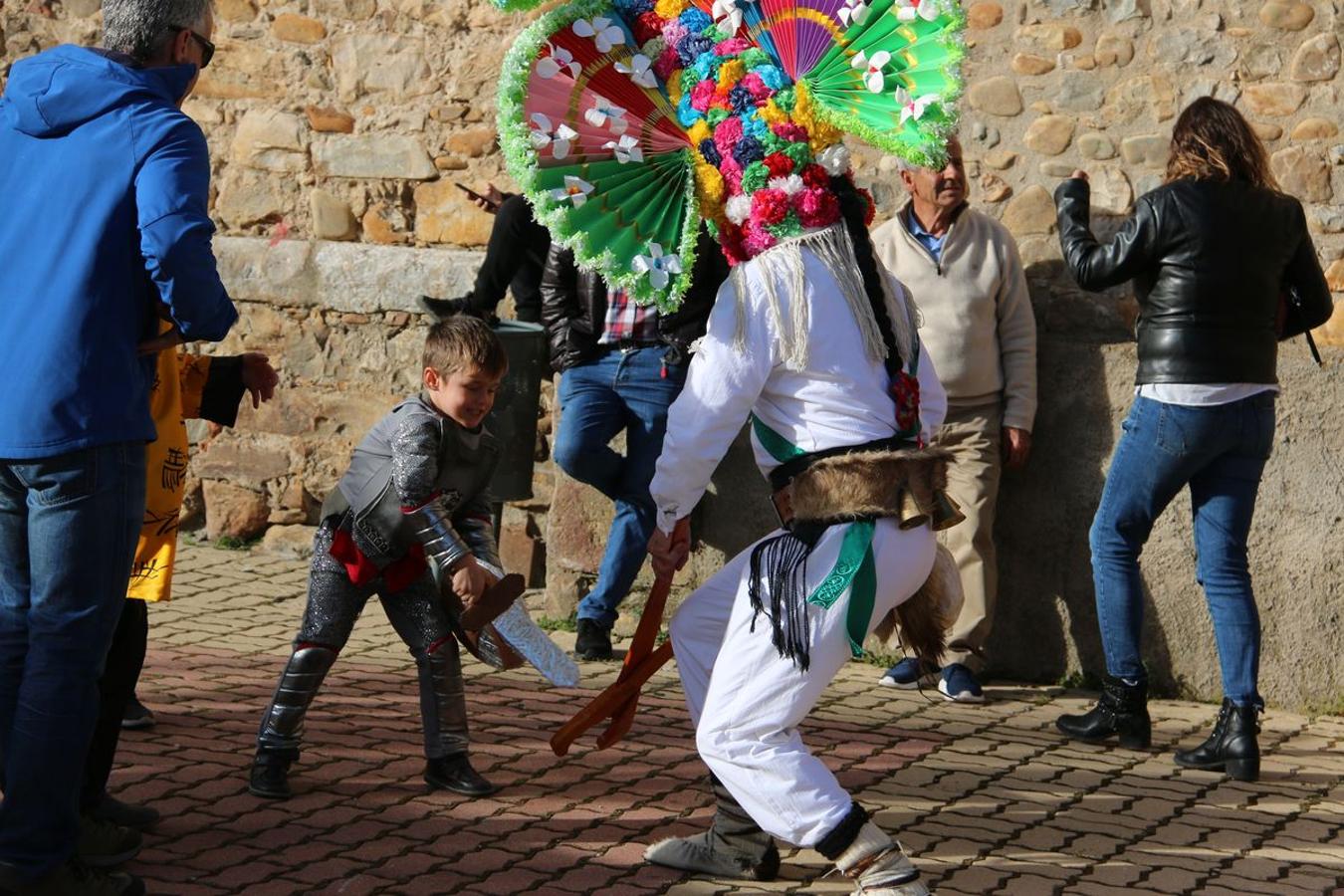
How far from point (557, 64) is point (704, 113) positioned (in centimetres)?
37

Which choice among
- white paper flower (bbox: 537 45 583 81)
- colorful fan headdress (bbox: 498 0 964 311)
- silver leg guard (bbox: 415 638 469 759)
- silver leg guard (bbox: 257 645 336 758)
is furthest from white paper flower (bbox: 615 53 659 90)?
silver leg guard (bbox: 257 645 336 758)

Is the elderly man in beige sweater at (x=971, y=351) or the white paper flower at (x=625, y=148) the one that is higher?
the white paper flower at (x=625, y=148)

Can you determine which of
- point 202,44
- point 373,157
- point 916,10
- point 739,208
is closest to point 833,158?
point 739,208

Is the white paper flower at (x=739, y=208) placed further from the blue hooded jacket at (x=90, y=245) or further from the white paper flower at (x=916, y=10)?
the blue hooded jacket at (x=90, y=245)

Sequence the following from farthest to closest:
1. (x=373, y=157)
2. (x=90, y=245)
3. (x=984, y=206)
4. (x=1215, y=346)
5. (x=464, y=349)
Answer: (x=373, y=157)
(x=984, y=206)
(x=1215, y=346)
(x=464, y=349)
(x=90, y=245)

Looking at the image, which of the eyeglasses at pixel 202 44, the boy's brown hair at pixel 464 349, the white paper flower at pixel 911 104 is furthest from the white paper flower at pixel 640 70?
the eyeglasses at pixel 202 44

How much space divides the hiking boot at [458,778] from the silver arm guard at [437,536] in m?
0.66

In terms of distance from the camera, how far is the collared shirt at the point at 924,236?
21.1 feet

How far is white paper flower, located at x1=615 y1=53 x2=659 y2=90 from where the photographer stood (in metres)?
4.23

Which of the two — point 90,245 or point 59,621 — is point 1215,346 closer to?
point 90,245

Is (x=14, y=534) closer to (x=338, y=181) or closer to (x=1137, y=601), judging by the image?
(x=1137, y=601)

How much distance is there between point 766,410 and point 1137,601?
6.58 ft

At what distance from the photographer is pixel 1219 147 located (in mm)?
5469

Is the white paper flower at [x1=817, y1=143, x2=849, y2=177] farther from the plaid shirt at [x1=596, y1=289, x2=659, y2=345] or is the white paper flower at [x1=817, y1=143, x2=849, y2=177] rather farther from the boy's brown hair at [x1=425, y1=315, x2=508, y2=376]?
the plaid shirt at [x1=596, y1=289, x2=659, y2=345]
